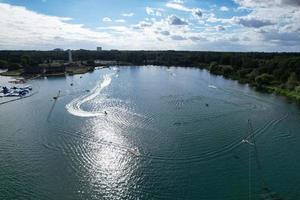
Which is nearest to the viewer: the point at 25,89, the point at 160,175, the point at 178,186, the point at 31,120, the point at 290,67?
the point at 178,186

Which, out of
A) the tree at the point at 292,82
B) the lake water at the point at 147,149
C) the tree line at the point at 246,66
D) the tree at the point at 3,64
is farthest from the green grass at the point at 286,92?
the tree at the point at 3,64

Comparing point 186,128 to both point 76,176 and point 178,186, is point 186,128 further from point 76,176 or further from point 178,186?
point 76,176

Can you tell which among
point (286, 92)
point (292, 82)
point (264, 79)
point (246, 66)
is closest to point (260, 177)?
point (286, 92)

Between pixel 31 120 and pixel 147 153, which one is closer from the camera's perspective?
pixel 147 153

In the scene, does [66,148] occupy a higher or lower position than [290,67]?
lower

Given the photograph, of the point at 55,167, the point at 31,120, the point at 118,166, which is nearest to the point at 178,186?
the point at 118,166

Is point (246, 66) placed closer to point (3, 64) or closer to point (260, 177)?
point (260, 177)

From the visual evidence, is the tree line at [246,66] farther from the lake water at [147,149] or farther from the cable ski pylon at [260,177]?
the cable ski pylon at [260,177]

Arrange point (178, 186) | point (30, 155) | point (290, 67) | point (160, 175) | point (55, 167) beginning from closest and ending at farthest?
point (178, 186) < point (160, 175) < point (55, 167) < point (30, 155) < point (290, 67)
